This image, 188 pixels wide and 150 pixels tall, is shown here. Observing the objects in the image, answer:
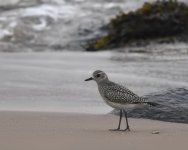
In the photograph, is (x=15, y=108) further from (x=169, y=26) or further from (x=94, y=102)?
(x=169, y=26)

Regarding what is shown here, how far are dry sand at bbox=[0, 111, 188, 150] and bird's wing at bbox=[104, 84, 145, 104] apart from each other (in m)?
0.35

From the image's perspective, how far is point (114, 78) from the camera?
11.9 m

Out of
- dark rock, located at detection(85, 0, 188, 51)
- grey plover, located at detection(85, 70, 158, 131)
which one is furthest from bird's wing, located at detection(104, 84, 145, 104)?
dark rock, located at detection(85, 0, 188, 51)

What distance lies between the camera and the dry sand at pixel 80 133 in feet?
21.8

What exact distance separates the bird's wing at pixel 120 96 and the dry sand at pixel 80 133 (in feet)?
1.16

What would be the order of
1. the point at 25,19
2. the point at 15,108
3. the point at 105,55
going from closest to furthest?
the point at 15,108 → the point at 105,55 → the point at 25,19

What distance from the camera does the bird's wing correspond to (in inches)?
316

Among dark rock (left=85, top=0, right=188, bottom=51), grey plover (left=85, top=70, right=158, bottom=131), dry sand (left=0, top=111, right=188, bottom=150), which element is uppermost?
dark rock (left=85, top=0, right=188, bottom=51)

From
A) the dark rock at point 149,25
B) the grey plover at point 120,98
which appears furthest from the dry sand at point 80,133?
the dark rock at point 149,25

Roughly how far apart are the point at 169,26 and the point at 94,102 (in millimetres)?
7563

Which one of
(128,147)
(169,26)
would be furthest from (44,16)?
(128,147)

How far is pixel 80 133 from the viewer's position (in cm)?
739

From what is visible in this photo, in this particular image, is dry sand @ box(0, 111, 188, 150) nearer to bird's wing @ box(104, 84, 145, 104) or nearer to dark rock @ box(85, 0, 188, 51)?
bird's wing @ box(104, 84, 145, 104)

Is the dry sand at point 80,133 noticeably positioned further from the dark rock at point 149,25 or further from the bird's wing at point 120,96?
the dark rock at point 149,25
